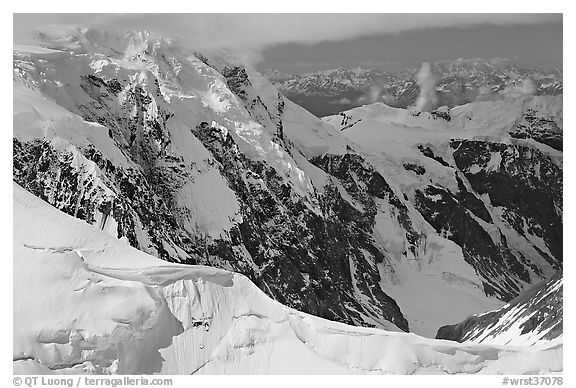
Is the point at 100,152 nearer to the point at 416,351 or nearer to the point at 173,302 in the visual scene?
the point at 173,302

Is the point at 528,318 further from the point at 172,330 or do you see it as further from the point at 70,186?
the point at 70,186

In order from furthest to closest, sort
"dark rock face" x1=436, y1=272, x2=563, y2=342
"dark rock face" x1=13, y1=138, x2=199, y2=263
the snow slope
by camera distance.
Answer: "dark rock face" x1=13, y1=138, x2=199, y2=263
"dark rock face" x1=436, y1=272, x2=563, y2=342
the snow slope

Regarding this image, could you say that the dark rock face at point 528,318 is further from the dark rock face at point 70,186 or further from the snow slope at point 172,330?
the dark rock face at point 70,186

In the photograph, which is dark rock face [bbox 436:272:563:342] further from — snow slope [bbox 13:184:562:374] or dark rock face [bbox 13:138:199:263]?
dark rock face [bbox 13:138:199:263]

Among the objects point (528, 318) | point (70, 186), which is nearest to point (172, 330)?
point (528, 318)

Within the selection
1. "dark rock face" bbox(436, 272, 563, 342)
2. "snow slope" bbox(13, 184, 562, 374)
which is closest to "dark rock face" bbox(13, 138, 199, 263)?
"dark rock face" bbox(436, 272, 563, 342)
